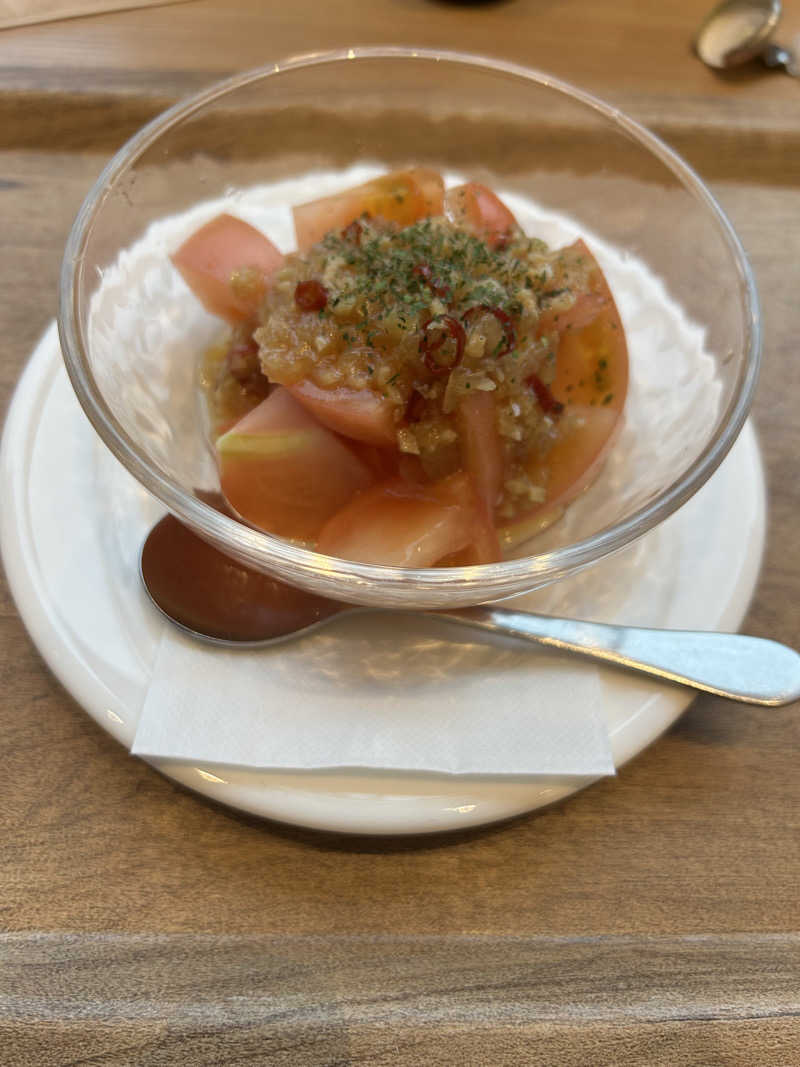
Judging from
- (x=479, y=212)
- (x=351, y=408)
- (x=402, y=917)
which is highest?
(x=479, y=212)

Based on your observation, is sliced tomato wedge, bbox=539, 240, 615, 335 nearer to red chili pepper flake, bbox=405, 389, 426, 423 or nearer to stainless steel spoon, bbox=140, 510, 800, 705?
red chili pepper flake, bbox=405, 389, 426, 423

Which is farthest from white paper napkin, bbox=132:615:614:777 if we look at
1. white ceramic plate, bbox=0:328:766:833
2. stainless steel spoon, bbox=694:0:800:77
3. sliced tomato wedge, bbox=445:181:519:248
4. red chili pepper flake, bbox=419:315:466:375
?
stainless steel spoon, bbox=694:0:800:77

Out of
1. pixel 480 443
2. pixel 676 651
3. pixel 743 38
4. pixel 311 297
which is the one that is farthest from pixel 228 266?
pixel 743 38

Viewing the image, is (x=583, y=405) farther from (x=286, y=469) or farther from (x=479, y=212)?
(x=286, y=469)

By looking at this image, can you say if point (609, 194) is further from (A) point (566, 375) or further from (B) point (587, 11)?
(B) point (587, 11)

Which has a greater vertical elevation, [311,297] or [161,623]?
[311,297]

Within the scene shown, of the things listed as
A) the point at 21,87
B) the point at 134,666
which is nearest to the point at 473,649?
the point at 134,666
